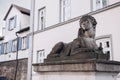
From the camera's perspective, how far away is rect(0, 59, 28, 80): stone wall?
16.6m

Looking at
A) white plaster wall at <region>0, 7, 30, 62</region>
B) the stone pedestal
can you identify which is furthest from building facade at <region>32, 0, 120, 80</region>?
the stone pedestal

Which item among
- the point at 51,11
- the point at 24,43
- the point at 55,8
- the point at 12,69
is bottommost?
the point at 12,69

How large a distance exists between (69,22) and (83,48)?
27.5ft

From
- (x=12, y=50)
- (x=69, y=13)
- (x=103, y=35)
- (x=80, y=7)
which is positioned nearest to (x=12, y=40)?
(x=12, y=50)

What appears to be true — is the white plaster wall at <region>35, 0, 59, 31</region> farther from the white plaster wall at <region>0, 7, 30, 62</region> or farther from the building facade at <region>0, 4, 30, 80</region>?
the white plaster wall at <region>0, 7, 30, 62</region>

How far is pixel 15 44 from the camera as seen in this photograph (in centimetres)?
1920

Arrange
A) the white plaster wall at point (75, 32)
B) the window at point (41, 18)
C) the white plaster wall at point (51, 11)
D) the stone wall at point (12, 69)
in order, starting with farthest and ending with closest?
the stone wall at point (12, 69) < the window at point (41, 18) < the white plaster wall at point (51, 11) < the white plaster wall at point (75, 32)

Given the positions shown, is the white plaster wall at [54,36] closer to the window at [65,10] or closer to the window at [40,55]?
the window at [40,55]

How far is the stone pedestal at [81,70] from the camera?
2670mm

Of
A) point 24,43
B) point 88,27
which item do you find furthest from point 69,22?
point 88,27

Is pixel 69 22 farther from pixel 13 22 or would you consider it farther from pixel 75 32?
pixel 13 22

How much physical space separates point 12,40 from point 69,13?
9464 millimetres

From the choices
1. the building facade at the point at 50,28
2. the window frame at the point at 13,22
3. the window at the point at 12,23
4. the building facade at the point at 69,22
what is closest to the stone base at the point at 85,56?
the building facade at the point at 50,28

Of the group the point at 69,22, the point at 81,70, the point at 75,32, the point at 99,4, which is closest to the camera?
the point at 81,70
